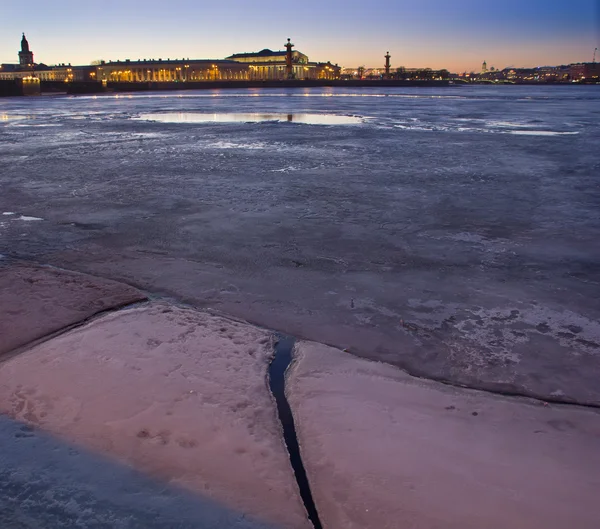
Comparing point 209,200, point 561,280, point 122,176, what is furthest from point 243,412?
point 122,176

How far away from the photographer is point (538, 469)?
184 centimetres

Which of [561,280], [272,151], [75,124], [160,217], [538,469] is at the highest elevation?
[75,124]

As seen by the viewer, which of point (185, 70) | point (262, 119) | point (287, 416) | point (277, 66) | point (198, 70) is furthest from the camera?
point (277, 66)

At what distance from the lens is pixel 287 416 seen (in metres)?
2.14

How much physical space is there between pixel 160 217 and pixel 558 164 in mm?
6833

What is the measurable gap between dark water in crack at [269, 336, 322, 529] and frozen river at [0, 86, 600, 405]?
215mm

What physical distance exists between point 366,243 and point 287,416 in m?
2.55

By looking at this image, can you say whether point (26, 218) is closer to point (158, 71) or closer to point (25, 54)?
point (158, 71)

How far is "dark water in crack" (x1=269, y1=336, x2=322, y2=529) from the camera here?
A: 169cm

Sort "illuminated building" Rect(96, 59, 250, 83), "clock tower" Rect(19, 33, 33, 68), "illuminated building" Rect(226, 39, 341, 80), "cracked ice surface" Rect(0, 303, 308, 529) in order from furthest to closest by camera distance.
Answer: "illuminated building" Rect(226, 39, 341, 80), "clock tower" Rect(19, 33, 33, 68), "illuminated building" Rect(96, 59, 250, 83), "cracked ice surface" Rect(0, 303, 308, 529)

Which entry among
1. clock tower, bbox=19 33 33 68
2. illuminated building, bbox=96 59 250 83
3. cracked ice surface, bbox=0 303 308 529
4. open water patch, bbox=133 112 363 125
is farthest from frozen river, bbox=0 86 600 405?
clock tower, bbox=19 33 33 68

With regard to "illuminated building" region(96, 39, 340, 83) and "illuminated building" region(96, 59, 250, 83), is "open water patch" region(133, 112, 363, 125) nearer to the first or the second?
"illuminated building" region(96, 39, 340, 83)

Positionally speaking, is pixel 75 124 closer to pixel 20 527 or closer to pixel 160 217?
pixel 160 217

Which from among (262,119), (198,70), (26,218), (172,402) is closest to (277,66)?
(198,70)
